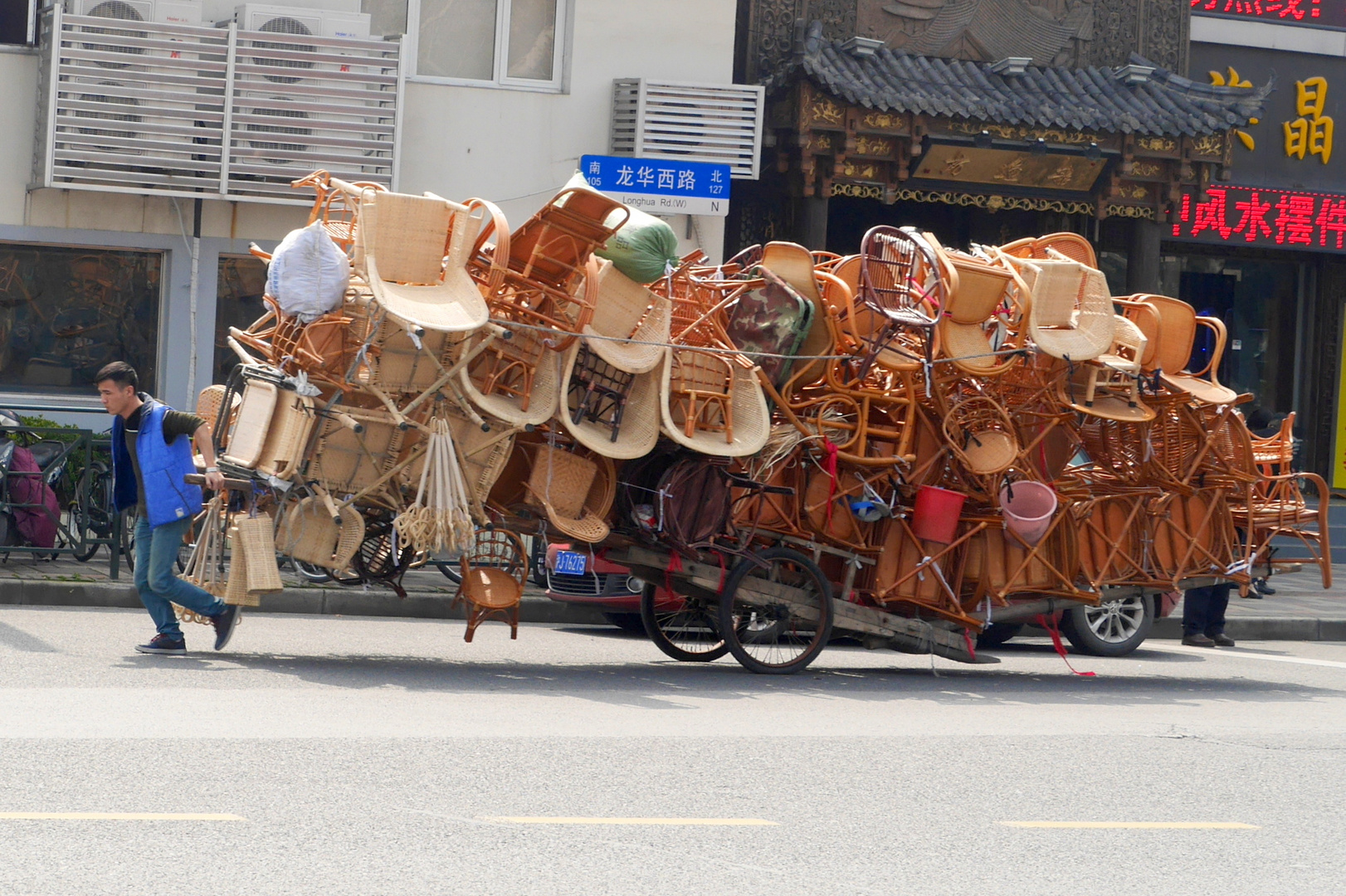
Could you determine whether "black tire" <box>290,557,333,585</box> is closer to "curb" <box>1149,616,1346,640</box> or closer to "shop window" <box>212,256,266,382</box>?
"shop window" <box>212,256,266,382</box>

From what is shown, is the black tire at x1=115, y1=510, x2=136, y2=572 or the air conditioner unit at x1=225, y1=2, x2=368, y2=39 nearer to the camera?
the black tire at x1=115, y1=510, x2=136, y2=572

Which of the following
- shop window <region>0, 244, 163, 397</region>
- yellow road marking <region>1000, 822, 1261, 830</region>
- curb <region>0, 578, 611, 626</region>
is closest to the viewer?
yellow road marking <region>1000, 822, 1261, 830</region>

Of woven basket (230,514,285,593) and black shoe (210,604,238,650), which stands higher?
woven basket (230,514,285,593)

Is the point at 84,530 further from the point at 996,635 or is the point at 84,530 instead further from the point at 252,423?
the point at 996,635

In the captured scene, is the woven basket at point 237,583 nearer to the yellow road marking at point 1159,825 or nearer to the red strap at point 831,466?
the red strap at point 831,466

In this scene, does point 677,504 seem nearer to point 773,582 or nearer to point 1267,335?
point 773,582

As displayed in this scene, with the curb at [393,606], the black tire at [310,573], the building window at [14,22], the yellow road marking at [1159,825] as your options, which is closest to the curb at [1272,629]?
the curb at [393,606]

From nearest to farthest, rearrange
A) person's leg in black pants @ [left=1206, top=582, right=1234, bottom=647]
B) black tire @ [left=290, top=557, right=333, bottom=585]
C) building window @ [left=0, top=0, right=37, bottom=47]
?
black tire @ [left=290, top=557, right=333, bottom=585]
person's leg in black pants @ [left=1206, top=582, right=1234, bottom=647]
building window @ [left=0, top=0, right=37, bottom=47]

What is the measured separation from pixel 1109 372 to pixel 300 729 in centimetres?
605

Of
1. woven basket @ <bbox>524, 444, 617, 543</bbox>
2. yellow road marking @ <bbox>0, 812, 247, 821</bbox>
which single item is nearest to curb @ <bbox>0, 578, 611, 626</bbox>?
woven basket @ <bbox>524, 444, 617, 543</bbox>

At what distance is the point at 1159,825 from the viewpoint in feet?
21.6

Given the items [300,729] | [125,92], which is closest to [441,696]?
[300,729]

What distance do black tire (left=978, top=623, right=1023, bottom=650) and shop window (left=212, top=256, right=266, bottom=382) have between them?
8.42 metres

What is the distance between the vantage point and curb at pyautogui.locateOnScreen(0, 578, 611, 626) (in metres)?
12.3
